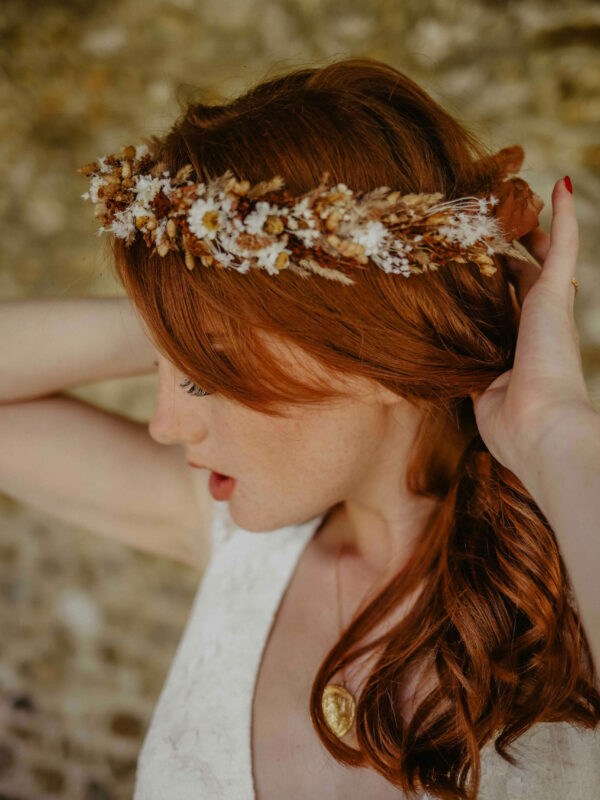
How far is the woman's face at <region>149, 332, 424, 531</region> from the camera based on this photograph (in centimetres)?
96

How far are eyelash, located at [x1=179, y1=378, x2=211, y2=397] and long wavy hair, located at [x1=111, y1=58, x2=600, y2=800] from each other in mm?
51

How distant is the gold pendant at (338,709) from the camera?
40.7 inches

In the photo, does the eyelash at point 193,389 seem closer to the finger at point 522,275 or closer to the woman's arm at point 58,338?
the woman's arm at point 58,338

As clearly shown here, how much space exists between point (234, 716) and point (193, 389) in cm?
57

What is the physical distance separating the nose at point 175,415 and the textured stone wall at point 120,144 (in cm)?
59

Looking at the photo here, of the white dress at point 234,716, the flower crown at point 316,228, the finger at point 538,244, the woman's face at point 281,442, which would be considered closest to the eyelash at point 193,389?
the woman's face at point 281,442

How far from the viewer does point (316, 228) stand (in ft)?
2.63

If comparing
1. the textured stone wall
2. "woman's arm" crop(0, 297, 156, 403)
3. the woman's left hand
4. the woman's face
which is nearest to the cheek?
the woman's face

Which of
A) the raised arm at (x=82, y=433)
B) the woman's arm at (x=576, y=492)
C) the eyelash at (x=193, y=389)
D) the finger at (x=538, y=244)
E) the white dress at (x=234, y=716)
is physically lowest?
the white dress at (x=234, y=716)

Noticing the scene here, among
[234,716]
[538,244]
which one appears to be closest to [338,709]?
[234,716]

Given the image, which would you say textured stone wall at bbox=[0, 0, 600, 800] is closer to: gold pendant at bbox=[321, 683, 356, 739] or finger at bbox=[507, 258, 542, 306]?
finger at bbox=[507, 258, 542, 306]

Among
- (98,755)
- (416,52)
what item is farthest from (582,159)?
(98,755)

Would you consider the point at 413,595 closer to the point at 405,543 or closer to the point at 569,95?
the point at 405,543

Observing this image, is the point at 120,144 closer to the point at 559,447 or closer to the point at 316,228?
the point at 316,228
